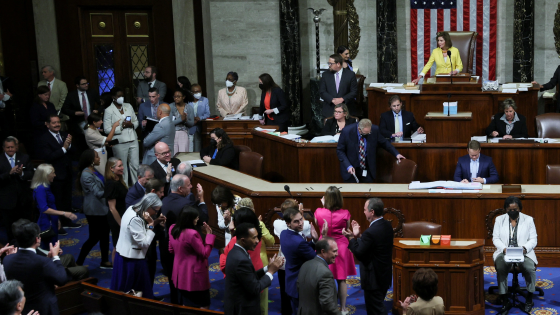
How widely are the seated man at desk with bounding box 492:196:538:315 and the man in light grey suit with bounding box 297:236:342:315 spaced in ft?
7.16

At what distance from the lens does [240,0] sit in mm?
12680

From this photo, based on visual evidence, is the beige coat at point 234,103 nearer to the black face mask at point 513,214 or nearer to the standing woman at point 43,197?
the standing woman at point 43,197

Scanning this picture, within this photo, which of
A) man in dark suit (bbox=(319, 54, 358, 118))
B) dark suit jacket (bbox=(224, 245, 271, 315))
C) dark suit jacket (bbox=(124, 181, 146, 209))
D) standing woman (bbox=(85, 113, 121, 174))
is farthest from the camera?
man in dark suit (bbox=(319, 54, 358, 118))

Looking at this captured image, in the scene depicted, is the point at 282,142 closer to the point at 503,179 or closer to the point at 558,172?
the point at 503,179

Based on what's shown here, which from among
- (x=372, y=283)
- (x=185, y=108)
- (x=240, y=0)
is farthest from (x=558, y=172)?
(x=240, y=0)

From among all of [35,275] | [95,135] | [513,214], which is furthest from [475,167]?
[95,135]

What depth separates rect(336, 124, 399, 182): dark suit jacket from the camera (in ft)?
26.7

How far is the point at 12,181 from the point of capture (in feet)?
26.7

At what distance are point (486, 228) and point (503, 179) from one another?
1.33 metres

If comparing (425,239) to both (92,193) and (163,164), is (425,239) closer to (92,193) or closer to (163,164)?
(163,164)

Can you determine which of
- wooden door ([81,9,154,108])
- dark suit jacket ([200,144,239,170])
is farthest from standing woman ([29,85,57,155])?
wooden door ([81,9,154,108])

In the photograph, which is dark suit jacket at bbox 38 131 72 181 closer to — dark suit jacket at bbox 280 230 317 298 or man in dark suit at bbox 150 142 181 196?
man in dark suit at bbox 150 142 181 196

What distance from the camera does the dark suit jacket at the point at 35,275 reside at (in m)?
4.97

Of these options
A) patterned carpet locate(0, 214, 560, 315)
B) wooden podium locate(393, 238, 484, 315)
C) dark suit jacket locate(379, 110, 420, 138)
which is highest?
dark suit jacket locate(379, 110, 420, 138)
